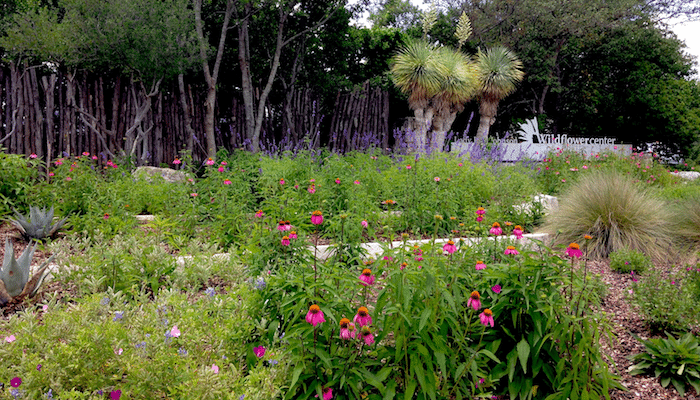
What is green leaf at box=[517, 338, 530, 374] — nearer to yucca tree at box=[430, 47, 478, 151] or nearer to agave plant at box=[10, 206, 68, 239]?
agave plant at box=[10, 206, 68, 239]

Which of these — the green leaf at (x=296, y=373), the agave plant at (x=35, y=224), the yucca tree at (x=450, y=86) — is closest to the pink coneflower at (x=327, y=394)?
the green leaf at (x=296, y=373)

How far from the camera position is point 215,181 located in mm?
4188

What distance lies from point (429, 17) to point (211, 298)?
7555 mm

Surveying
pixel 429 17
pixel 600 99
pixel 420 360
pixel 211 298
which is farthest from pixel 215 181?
pixel 600 99

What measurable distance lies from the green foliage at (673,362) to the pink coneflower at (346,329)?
1686mm

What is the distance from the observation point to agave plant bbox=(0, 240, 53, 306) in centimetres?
254

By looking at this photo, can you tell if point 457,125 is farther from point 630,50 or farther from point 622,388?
point 622,388

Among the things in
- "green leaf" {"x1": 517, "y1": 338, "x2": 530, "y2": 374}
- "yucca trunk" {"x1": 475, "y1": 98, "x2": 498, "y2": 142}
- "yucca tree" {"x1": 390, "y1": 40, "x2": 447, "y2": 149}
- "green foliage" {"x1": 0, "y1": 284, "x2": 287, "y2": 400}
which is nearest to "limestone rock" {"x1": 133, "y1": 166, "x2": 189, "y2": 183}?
"green foliage" {"x1": 0, "y1": 284, "x2": 287, "y2": 400}

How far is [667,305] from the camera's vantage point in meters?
2.65

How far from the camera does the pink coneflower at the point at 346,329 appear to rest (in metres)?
1.58

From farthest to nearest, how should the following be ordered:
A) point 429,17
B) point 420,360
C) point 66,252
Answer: point 429,17 → point 66,252 → point 420,360

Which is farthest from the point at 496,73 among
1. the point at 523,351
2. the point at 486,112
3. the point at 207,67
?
the point at 523,351

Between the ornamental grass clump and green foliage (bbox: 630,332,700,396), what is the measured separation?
6.62 feet

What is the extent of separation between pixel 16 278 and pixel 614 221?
4.94 m
